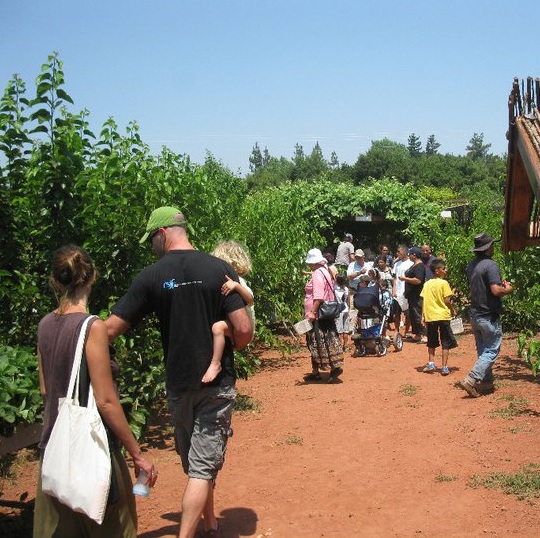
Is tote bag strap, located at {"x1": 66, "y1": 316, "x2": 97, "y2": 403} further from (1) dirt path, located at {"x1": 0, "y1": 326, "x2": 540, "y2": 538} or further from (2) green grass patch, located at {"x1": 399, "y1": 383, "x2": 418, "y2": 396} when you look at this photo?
(2) green grass patch, located at {"x1": 399, "y1": 383, "x2": 418, "y2": 396}

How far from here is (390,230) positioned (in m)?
24.0

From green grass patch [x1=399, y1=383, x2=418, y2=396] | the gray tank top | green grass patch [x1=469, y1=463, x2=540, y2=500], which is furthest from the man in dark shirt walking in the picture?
the gray tank top

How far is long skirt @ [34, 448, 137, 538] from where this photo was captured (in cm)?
326

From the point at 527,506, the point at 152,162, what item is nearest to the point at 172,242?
the point at 527,506

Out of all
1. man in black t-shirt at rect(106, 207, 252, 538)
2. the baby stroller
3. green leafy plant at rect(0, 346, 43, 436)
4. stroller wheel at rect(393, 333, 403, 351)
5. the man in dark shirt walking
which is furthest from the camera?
stroller wheel at rect(393, 333, 403, 351)

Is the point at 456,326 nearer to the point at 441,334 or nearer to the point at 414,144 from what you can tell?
the point at 441,334

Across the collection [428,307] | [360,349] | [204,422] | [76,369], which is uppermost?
[76,369]

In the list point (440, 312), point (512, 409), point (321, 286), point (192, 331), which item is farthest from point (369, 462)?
point (440, 312)

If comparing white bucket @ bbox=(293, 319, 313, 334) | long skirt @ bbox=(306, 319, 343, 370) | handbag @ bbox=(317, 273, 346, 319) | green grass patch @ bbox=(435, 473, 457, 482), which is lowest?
green grass patch @ bbox=(435, 473, 457, 482)

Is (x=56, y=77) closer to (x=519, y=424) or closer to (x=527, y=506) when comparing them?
(x=527, y=506)

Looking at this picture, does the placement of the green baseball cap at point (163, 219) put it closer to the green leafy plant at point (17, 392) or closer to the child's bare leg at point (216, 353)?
the child's bare leg at point (216, 353)

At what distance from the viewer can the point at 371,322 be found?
12125 mm

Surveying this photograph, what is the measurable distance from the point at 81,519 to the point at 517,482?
3.48 metres

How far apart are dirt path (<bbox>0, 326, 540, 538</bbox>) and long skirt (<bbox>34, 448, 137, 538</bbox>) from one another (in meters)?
1.64
